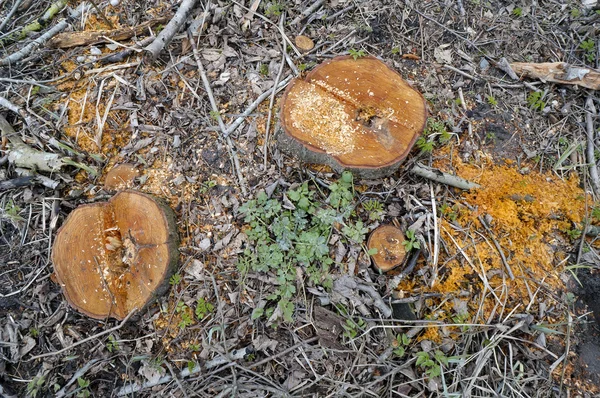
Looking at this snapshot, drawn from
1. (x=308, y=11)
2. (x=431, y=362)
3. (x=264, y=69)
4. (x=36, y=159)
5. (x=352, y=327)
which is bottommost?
(x=431, y=362)

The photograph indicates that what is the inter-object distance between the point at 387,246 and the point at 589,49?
2.56 metres

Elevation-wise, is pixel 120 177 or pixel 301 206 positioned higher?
pixel 120 177

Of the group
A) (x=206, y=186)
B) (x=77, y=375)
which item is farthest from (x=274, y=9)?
(x=77, y=375)

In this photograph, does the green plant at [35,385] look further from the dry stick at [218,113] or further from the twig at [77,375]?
the dry stick at [218,113]

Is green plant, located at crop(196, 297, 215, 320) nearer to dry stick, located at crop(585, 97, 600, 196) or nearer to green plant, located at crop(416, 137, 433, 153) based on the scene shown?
green plant, located at crop(416, 137, 433, 153)

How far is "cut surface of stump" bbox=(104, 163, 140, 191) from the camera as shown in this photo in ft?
8.97

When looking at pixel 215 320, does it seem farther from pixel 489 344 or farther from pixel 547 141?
pixel 547 141

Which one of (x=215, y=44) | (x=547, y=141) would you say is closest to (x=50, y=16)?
(x=215, y=44)

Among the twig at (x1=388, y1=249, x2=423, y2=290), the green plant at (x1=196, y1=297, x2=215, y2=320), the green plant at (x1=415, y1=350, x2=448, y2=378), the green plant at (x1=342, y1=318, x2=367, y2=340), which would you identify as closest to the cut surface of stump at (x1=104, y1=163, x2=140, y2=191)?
the green plant at (x1=196, y1=297, x2=215, y2=320)

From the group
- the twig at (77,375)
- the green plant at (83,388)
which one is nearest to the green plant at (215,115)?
the twig at (77,375)

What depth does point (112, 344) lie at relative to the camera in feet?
8.22

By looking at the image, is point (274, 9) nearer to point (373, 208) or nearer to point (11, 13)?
point (373, 208)

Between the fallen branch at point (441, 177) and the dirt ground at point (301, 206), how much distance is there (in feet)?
0.17

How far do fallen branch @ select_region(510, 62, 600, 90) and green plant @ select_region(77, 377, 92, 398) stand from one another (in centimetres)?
383
